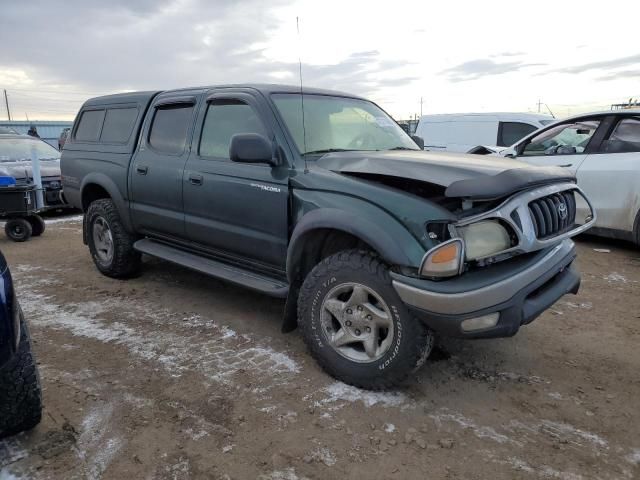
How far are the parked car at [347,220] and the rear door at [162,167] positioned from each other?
2 cm

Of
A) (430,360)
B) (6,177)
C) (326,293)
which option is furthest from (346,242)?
(6,177)

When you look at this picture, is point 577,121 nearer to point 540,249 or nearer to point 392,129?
point 392,129

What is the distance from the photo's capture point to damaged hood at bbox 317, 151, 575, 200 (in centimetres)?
261

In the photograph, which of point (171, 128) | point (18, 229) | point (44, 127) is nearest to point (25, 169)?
point (18, 229)

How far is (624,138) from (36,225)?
8.36m

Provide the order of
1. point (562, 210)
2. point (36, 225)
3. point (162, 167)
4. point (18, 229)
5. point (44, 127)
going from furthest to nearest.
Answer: point (44, 127) → point (36, 225) → point (18, 229) → point (162, 167) → point (562, 210)

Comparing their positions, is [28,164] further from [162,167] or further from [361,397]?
[361,397]

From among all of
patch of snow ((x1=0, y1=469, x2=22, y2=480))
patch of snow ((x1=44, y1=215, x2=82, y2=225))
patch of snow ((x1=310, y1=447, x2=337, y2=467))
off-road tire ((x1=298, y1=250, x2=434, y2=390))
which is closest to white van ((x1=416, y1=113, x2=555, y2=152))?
patch of snow ((x1=44, y1=215, x2=82, y2=225))

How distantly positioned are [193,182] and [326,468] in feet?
8.34

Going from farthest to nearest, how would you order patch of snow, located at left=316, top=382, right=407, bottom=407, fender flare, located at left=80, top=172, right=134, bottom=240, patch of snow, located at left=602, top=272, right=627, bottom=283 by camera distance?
patch of snow, located at left=602, top=272, right=627, bottom=283 < fender flare, located at left=80, top=172, right=134, bottom=240 < patch of snow, located at left=316, top=382, right=407, bottom=407

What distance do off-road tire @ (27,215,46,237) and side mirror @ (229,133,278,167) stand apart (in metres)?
5.66

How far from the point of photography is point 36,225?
759 centimetres

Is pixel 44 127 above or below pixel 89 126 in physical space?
above

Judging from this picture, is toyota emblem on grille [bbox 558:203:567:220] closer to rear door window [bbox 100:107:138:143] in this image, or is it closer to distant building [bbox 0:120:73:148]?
rear door window [bbox 100:107:138:143]
